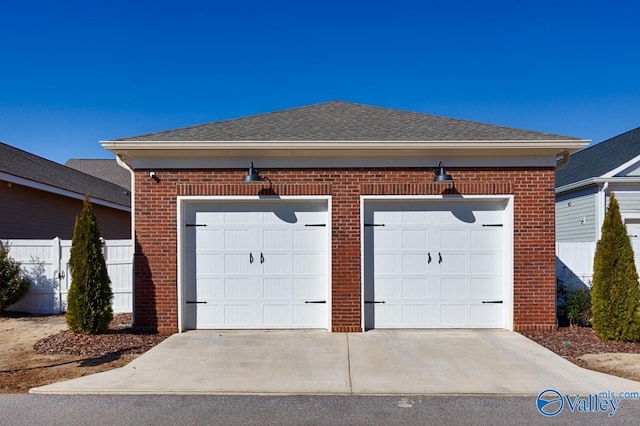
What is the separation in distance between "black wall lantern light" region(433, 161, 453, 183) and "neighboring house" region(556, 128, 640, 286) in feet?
14.8

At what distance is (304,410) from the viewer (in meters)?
4.55

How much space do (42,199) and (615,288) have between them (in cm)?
1414

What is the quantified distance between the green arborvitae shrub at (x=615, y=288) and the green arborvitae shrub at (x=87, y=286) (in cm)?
822

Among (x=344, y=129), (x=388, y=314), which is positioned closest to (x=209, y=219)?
(x=344, y=129)

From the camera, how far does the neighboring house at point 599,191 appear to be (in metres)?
11.8

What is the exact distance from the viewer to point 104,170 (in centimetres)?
2497

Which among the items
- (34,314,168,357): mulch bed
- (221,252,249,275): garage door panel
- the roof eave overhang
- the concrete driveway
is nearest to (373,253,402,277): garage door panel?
the concrete driveway

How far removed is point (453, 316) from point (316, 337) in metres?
2.52

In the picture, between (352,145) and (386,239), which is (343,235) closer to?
(386,239)

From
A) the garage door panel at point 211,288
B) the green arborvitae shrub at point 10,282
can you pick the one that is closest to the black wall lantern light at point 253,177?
the garage door panel at point 211,288

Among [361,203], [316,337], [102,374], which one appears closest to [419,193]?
[361,203]

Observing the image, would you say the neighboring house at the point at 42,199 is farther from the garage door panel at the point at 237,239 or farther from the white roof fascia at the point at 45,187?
the garage door panel at the point at 237,239

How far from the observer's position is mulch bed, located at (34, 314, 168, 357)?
21.8ft

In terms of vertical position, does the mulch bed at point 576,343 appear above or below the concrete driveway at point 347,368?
below
